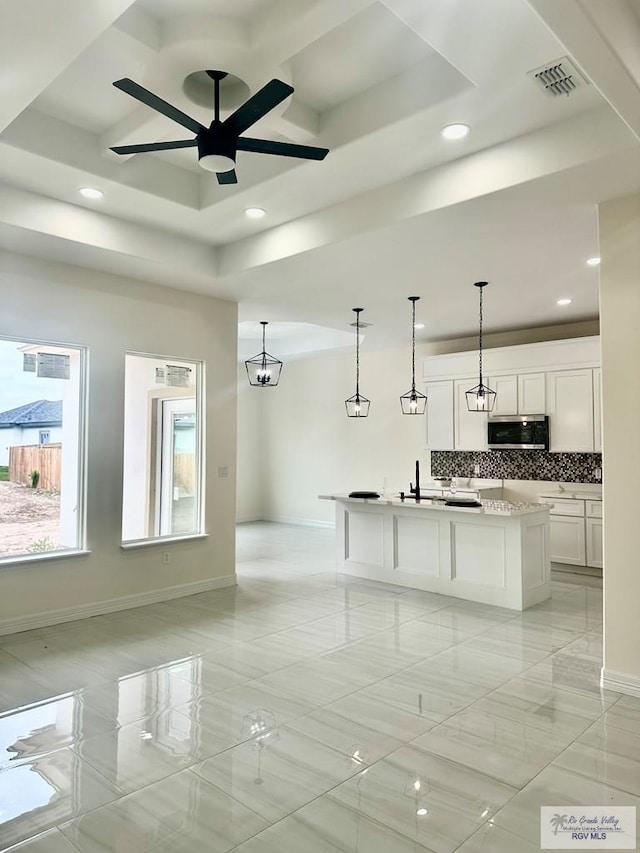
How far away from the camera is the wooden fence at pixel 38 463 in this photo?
15.7 feet

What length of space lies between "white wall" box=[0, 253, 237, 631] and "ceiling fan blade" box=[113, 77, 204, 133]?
104 inches

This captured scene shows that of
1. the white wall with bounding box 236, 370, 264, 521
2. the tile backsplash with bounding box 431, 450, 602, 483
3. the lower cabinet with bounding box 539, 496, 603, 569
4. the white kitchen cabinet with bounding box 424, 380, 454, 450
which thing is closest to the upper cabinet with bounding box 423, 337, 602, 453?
the white kitchen cabinet with bounding box 424, 380, 454, 450

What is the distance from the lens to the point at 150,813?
2320 millimetres

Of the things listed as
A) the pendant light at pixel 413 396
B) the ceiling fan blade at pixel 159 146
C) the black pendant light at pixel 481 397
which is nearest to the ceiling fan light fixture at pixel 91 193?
the ceiling fan blade at pixel 159 146

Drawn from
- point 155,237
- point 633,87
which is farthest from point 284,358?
point 633,87

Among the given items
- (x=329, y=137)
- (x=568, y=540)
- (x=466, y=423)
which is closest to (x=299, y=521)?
(x=466, y=423)

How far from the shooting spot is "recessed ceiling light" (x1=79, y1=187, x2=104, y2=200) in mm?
4191

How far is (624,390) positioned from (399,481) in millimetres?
5769

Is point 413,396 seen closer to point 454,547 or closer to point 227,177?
point 454,547

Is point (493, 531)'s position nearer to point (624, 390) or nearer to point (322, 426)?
point (624, 390)

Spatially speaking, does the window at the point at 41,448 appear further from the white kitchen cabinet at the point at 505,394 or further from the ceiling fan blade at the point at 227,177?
the white kitchen cabinet at the point at 505,394

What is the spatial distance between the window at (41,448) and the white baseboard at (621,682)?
13.4 ft

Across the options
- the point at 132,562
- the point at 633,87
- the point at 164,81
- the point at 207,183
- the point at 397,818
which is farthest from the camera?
the point at 132,562

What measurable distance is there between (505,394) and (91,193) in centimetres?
537
